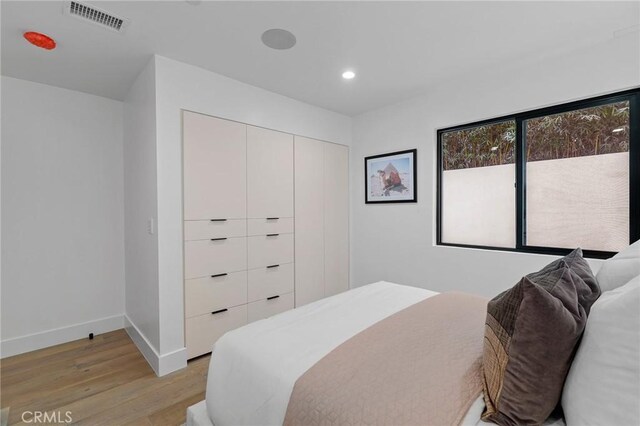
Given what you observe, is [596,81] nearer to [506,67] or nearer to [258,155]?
[506,67]

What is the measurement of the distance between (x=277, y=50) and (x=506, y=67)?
196 centimetres

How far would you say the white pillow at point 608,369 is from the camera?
25.5 inches

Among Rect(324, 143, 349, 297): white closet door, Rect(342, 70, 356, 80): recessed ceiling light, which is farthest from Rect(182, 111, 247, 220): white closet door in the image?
Rect(324, 143, 349, 297): white closet door

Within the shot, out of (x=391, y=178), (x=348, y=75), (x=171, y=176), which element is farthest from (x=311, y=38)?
(x=391, y=178)

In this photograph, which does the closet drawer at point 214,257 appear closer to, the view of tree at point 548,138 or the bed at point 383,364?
the bed at point 383,364

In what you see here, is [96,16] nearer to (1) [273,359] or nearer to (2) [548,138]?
(1) [273,359]

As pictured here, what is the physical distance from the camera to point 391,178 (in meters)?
3.39

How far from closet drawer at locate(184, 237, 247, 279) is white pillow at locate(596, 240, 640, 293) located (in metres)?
2.44

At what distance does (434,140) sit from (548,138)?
95 centimetres

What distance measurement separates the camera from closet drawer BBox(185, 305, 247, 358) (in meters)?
2.40

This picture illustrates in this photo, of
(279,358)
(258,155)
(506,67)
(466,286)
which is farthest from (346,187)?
(279,358)

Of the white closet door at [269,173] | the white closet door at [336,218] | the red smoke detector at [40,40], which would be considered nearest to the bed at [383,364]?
the white closet door at [269,173]

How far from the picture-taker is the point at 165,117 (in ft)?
7.47

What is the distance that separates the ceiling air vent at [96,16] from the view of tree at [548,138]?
2933mm
